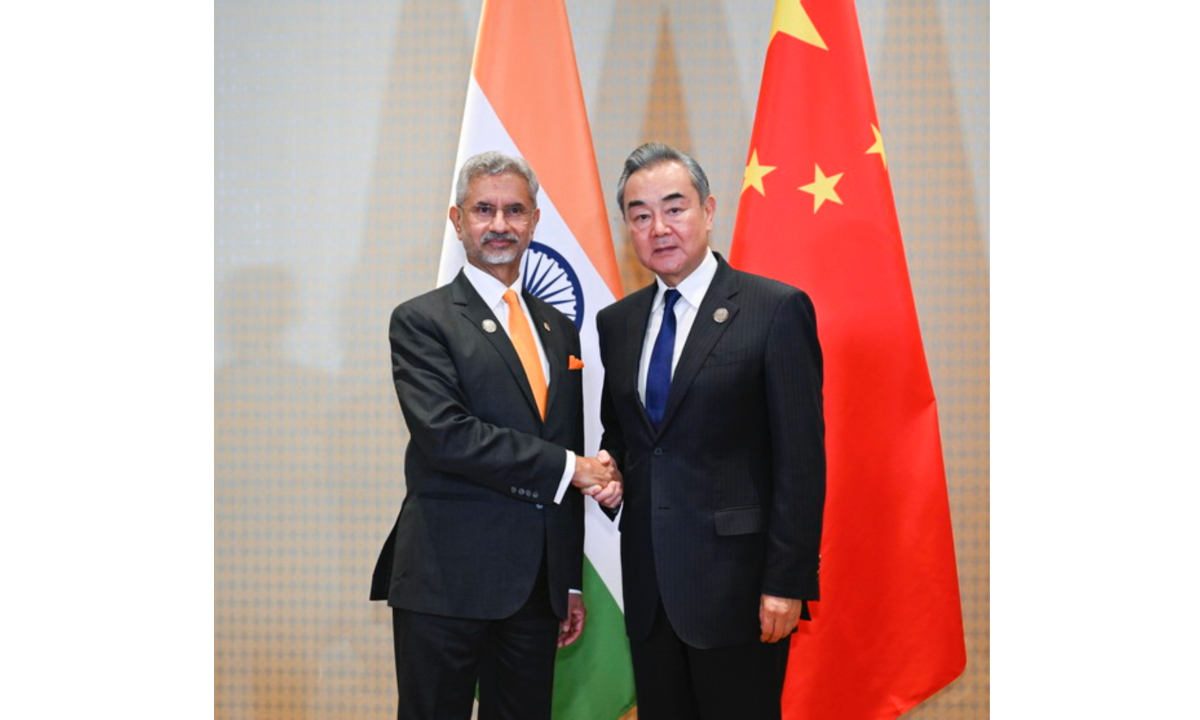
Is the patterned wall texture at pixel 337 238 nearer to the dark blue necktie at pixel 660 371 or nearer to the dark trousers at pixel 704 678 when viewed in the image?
the dark blue necktie at pixel 660 371

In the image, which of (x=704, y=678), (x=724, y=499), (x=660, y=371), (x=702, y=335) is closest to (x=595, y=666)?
(x=704, y=678)

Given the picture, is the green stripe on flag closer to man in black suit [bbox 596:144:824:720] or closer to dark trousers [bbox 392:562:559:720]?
dark trousers [bbox 392:562:559:720]

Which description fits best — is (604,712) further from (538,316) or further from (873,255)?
(873,255)

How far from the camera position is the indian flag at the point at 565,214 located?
2576 mm

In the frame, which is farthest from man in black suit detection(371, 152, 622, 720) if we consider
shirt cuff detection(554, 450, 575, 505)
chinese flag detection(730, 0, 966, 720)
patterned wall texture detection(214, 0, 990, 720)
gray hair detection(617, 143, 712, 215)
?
patterned wall texture detection(214, 0, 990, 720)

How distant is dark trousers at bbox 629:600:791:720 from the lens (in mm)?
1894

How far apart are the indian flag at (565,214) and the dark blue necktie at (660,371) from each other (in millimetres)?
558

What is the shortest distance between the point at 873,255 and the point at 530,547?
1.23 m

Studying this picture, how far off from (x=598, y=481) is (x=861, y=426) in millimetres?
863

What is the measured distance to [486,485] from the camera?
204 centimetres

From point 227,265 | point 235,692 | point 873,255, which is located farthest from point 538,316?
point 235,692

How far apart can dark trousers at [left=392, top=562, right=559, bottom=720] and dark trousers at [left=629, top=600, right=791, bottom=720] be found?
0.25 metres

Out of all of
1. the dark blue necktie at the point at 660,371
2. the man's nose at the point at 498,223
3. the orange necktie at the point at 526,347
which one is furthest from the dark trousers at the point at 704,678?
the man's nose at the point at 498,223

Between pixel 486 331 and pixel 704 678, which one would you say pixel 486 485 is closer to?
pixel 486 331
